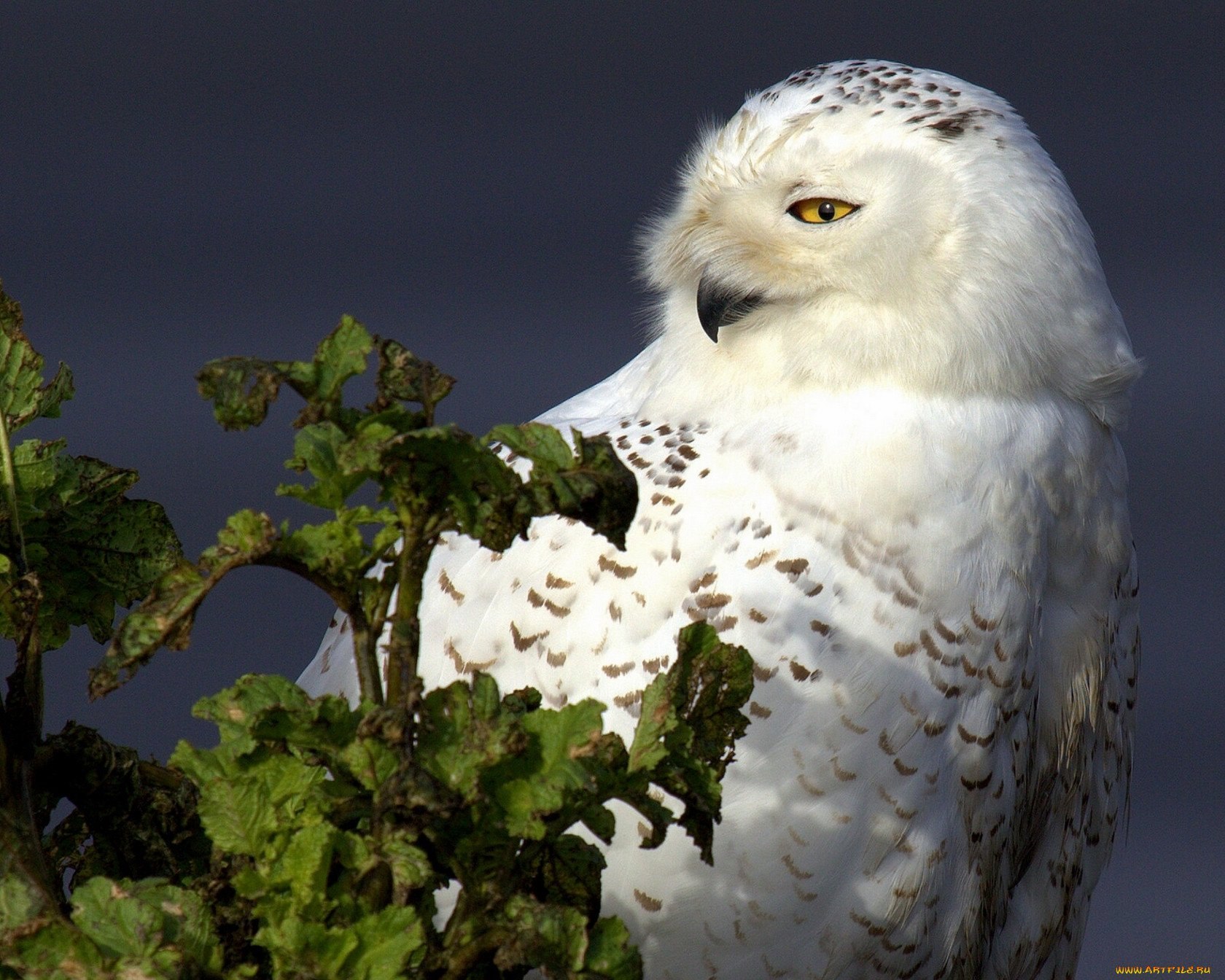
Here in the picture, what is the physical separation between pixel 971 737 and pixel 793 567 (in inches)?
10.3

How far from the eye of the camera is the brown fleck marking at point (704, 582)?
1.52 m

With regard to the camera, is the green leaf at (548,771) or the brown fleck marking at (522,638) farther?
the brown fleck marking at (522,638)

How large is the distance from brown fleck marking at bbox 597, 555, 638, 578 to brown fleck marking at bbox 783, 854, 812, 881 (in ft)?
1.07

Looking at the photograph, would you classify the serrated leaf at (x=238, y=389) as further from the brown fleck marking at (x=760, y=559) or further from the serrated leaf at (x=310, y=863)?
the brown fleck marking at (x=760, y=559)

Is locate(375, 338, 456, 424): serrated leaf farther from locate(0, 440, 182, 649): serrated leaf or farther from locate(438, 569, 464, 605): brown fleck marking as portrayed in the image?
locate(438, 569, 464, 605): brown fleck marking

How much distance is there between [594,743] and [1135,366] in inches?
44.2

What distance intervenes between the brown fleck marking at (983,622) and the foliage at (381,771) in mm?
760

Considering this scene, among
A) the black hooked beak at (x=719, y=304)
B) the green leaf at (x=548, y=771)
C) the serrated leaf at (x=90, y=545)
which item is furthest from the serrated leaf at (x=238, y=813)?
the black hooked beak at (x=719, y=304)

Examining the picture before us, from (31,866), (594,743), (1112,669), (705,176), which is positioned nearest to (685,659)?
(594,743)

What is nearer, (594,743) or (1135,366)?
(594,743)

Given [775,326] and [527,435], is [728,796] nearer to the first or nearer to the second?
[775,326]

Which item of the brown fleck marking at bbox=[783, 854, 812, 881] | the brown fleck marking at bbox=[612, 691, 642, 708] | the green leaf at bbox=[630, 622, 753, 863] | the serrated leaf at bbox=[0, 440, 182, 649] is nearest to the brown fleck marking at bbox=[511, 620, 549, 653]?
the brown fleck marking at bbox=[612, 691, 642, 708]

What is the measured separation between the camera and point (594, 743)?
2.41ft

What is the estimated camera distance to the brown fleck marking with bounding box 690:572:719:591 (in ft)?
4.98
